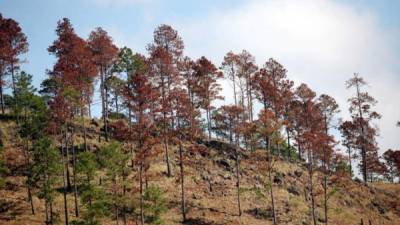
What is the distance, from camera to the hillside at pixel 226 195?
134ft

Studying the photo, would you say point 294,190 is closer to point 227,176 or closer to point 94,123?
point 227,176

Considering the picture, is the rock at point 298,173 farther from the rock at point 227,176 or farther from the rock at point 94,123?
the rock at point 94,123

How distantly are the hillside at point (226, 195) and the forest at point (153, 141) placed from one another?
8.1 inches

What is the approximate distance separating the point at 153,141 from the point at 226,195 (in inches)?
632

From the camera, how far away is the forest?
36312 millimetres

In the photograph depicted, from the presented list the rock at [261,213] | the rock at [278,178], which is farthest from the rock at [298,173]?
the rock at [261,213]

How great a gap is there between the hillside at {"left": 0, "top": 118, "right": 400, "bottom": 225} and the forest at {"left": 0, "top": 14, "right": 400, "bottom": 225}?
21cm

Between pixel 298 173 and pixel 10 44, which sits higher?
pixel 10 44

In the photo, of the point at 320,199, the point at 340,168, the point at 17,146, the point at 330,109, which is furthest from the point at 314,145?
the point at 17,146

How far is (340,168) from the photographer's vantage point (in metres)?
49.7

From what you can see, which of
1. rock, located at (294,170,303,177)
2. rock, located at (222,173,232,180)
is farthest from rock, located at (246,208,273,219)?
rock, located at (294,170,303,177)

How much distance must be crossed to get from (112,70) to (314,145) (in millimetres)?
30543

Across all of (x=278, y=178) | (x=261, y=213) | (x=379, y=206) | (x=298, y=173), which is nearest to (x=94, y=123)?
(x=278, y=178)

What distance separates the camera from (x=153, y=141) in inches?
1385
